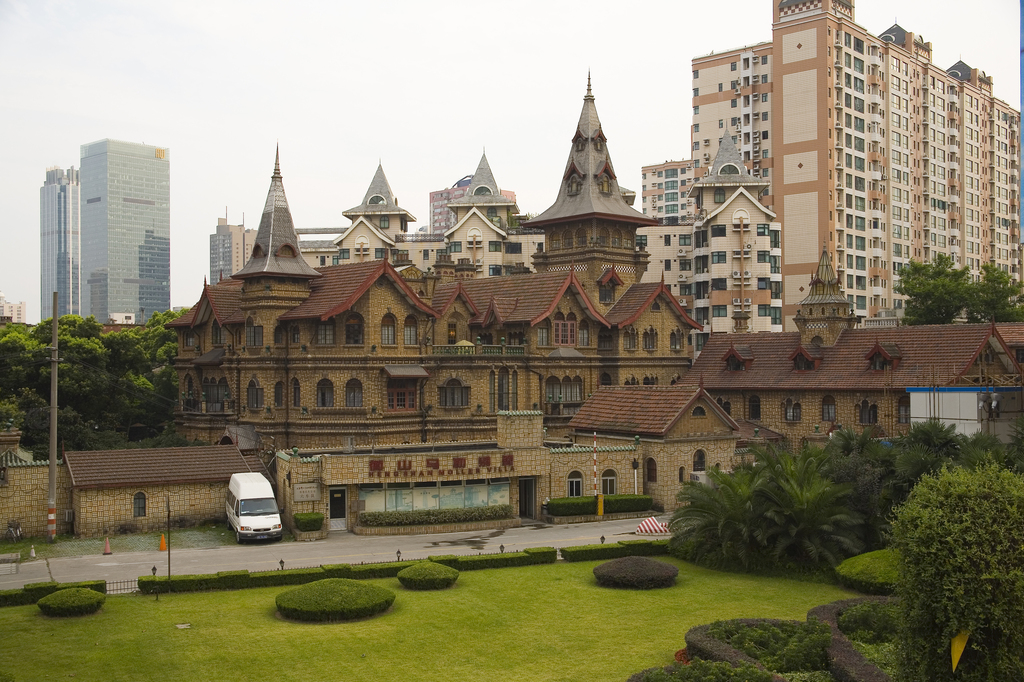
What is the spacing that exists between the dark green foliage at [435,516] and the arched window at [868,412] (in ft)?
79.2

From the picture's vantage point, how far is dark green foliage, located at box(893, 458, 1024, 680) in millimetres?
18688

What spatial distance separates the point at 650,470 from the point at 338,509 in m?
15.9

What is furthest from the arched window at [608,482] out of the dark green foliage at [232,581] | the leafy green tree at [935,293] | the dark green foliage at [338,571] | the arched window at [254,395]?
the leafy green tree at [935,293]

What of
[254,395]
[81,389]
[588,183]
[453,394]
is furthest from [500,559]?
[588,183]

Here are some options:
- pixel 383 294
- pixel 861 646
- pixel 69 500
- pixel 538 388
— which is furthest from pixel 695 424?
pixel 69 500

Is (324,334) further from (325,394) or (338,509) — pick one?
(338,509)

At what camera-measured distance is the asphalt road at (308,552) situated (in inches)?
1441

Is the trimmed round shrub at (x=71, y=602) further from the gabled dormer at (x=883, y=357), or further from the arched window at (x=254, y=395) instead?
the gabled dormer at (x=883, y=357)

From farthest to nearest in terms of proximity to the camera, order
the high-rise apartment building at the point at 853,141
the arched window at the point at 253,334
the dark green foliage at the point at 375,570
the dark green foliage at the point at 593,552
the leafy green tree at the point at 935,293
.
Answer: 1. the high-rise apartment building at the point at 853,141
2. the leafy green tree at the point at 935,293
3. the arched window at the point at 253,334
4. the dark green foliage at the point at 593,552
5. the dark green foliage at the point at 375,570

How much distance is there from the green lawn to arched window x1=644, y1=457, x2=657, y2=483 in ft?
47.4

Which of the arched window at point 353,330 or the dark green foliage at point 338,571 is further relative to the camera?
the arched window at point 353,330

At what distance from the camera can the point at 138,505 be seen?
44.5 m

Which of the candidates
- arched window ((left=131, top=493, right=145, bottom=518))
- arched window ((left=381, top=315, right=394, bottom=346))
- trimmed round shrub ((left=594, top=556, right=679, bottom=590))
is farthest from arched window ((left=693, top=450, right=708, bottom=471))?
arched window ((left=131, top=493, right=145, bottom=518))

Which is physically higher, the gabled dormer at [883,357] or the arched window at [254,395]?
the gabled dormer at [883,357]
